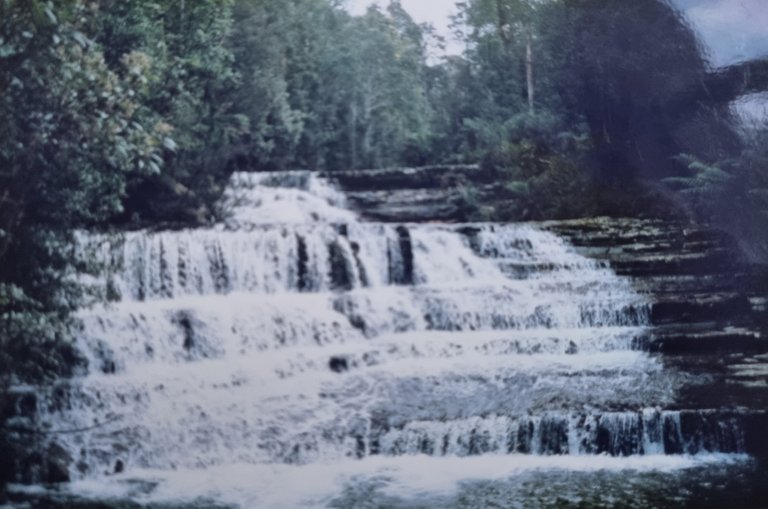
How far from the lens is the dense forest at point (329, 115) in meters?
2.36

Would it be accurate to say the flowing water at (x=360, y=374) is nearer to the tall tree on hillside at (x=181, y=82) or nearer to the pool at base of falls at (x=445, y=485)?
the pool at base of falls at (x=445, y=485)

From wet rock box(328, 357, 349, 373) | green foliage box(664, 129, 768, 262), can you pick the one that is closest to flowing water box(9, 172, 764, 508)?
wet rock box(328, 357, 349, 373)

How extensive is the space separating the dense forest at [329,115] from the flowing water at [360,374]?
0.12 meters

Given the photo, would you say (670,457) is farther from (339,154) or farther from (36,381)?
(36,381)

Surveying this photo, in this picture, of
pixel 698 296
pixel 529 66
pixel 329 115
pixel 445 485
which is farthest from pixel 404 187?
pixel 698 296

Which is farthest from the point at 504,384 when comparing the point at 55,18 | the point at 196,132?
the point at 55,18

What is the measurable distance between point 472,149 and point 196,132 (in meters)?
0.83

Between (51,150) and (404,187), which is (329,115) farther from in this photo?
(51,150)

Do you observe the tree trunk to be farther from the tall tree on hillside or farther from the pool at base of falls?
the pool at base of falls

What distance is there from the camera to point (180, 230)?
102 inches

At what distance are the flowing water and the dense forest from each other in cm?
12

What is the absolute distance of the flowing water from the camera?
234 centimetres

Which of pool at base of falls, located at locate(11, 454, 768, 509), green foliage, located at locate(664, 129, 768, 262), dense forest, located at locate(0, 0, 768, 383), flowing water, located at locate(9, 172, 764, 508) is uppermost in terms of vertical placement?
dense forest, located at locate(0, 0, 768, 383)

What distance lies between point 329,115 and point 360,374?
772mm
